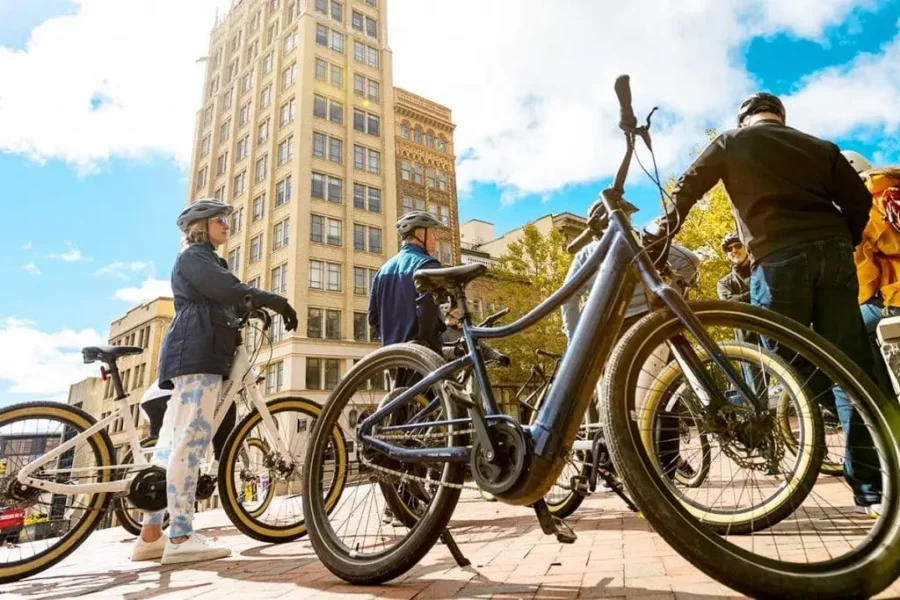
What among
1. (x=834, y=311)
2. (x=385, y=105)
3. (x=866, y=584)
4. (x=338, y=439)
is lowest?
(x=866, y=584)

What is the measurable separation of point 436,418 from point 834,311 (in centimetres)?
206

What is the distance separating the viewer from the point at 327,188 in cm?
3859

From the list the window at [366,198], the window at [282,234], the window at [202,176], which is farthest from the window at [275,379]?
the window at [202,176]

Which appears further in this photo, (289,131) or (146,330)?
(146,330)

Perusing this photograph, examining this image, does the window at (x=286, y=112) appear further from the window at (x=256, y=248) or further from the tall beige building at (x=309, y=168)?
the window at (x=256, y=248)

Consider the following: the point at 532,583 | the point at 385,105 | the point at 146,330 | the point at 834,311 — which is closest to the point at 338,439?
the point at 532,583

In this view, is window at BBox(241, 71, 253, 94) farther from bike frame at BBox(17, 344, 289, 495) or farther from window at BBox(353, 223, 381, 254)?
bike frame at BBox(17, 344, 289, 495)

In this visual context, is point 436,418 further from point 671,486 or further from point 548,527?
point 671,486

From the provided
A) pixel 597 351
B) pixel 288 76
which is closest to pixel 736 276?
pixel 597 351

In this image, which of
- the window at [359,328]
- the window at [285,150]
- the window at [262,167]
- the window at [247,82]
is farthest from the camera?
the window at [247,82]

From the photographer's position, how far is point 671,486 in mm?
1552

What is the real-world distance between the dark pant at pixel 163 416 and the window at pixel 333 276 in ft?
104

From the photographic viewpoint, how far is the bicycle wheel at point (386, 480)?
208cm

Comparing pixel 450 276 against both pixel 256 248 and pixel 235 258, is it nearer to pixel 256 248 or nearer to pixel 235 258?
pixel 256 248
